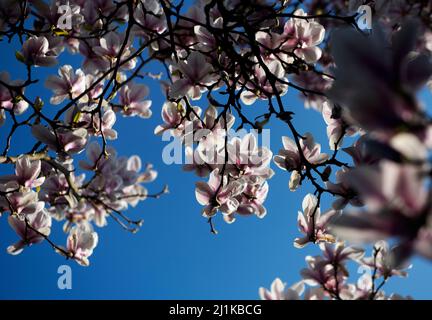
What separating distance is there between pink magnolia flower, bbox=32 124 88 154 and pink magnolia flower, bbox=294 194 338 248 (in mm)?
822

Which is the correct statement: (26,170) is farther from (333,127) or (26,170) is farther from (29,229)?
(333,127)

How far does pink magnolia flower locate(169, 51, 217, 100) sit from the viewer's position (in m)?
1.31

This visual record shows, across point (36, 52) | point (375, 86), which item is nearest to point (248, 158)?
point (36, 52)

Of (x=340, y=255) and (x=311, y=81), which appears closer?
(x=340, y=255)

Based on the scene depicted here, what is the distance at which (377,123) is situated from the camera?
14.4 inches

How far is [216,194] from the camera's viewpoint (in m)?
1.36

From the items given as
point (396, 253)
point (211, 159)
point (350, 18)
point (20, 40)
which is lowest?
point (396, 253)

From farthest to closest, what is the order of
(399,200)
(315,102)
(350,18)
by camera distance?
(315,102) → (350,18) → (399,200)

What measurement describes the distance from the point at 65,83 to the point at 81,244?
0.69 m

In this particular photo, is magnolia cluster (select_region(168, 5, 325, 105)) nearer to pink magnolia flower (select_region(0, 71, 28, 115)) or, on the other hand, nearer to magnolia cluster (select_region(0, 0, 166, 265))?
magnolia cluster (select_region(0, 0, 166, 265))

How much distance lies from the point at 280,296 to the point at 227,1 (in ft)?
3.71

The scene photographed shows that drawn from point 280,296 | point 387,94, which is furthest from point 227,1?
point 387,94

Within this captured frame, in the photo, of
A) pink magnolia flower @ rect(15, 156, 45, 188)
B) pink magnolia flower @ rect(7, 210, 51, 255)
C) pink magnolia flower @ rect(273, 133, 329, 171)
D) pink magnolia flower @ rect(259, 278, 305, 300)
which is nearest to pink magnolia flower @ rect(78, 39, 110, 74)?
pink magnolia flower @ rect(15, 156, 45, 188)
